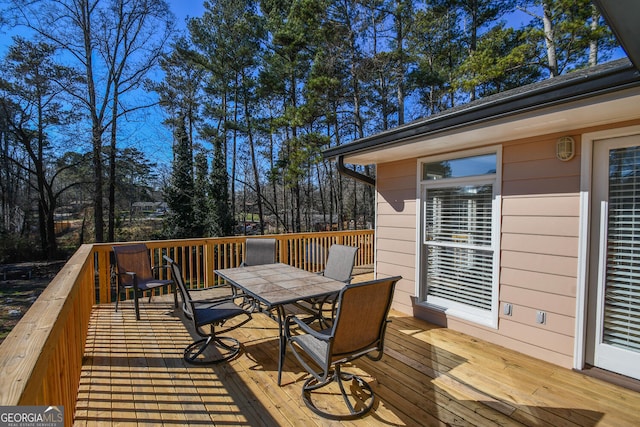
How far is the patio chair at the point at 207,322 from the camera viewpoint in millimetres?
2762

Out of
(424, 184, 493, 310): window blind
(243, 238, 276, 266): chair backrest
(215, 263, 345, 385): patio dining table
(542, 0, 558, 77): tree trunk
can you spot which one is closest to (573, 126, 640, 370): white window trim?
(424, 184, 493, 310): window blind

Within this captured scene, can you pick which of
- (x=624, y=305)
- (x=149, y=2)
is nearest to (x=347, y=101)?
(x=149, y=2)

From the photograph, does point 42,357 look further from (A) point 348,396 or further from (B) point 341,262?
(B) point 341,262

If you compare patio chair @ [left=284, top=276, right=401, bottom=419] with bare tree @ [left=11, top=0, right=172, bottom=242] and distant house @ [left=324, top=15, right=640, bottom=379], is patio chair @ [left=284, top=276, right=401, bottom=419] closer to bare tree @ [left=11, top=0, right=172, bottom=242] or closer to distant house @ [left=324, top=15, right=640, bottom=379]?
distant house @ [left=324, top=15, right=640, bottom=379]

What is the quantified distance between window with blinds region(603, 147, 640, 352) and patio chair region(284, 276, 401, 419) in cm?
204

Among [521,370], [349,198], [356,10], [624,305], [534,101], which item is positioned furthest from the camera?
[349,198]

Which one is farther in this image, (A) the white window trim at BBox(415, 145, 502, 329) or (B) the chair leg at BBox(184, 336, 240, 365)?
(A) the white window trim at BBox(415, 145, 502, 329)

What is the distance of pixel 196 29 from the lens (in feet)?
44.1

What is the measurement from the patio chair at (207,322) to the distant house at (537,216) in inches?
95.9

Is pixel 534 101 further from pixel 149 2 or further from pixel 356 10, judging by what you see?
pixel 149 2

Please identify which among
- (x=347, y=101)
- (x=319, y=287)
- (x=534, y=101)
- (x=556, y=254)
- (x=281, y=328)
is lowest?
(x=281, y=328)

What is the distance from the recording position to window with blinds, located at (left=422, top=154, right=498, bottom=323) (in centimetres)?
343

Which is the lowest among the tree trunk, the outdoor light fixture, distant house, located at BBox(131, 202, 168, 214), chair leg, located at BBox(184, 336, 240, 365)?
chair leg, located at BBox(184, 336, 240, 365)

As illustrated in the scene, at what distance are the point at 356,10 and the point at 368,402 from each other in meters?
13.0
